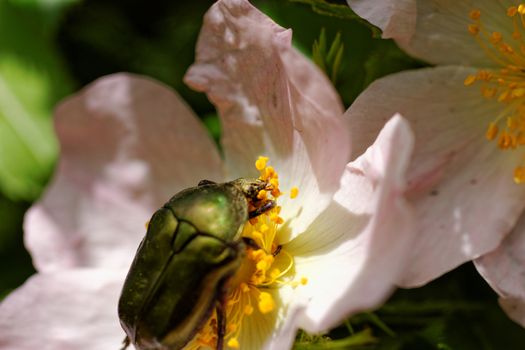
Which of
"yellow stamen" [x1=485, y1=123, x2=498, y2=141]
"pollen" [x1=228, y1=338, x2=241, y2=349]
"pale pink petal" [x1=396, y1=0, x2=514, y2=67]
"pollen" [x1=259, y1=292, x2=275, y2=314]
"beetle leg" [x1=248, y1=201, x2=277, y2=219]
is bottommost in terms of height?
"pollen" [x1=228, y1=338, x2=241, y2=349]

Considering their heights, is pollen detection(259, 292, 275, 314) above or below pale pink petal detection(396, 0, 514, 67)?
below

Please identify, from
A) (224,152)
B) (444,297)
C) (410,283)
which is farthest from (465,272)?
(224,152)

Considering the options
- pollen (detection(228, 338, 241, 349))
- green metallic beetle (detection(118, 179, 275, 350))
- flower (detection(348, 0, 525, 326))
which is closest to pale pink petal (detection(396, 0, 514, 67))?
flower (detection(348, 0, 525, 326))

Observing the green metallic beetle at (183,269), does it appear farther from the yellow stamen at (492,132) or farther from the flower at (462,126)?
the yellow stamen at (492,132)

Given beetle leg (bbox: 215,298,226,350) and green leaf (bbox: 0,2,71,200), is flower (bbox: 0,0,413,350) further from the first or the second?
green leaf (bbox: 0,2,71,200)

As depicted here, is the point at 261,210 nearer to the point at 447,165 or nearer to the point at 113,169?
the point at 447,165

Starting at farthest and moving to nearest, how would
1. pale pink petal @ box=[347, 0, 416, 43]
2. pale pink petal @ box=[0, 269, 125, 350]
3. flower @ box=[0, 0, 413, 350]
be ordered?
pale pink petal @ box=[0, 269, 125, 350] < pale pink petal @ box=[347, 0, 416, 43] < flower @ box=[0, 0, 413, 350]
